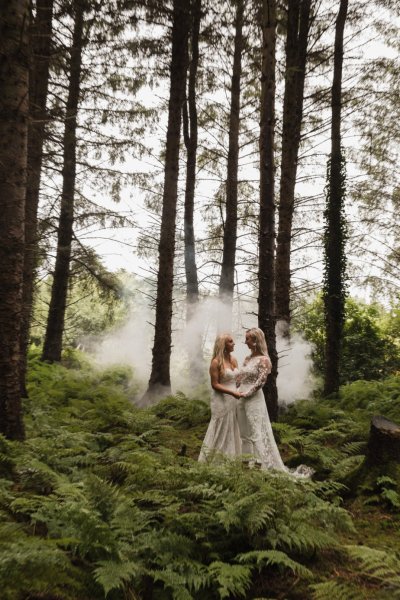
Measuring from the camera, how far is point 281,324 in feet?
42.3

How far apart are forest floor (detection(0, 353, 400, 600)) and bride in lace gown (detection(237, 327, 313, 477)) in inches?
26.6

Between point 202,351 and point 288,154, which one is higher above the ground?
point 288,154

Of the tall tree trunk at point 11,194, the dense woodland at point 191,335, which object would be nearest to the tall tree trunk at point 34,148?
the dense woodland at point 191,335

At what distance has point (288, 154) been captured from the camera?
13289mm

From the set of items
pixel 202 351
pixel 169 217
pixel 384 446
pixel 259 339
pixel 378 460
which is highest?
pixel 169 217

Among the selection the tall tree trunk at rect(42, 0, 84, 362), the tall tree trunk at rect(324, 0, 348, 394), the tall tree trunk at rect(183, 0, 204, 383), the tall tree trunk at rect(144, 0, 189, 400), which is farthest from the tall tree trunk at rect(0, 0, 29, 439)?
the tall tree trunk at rect(183, 0, 204, 383)

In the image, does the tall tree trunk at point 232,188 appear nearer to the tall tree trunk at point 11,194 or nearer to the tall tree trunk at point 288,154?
the tall tree trunk at point 288,154

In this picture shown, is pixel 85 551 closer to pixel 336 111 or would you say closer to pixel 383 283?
pixel 336 111

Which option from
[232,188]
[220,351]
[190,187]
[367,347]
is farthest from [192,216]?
[220,351]

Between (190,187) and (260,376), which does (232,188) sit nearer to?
(190,187)

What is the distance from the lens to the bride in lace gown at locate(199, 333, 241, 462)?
22.6 feet

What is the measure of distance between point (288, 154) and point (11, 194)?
29.7ft

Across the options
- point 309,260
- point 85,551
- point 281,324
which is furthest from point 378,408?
point 309,260

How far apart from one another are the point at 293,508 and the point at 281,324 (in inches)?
340
